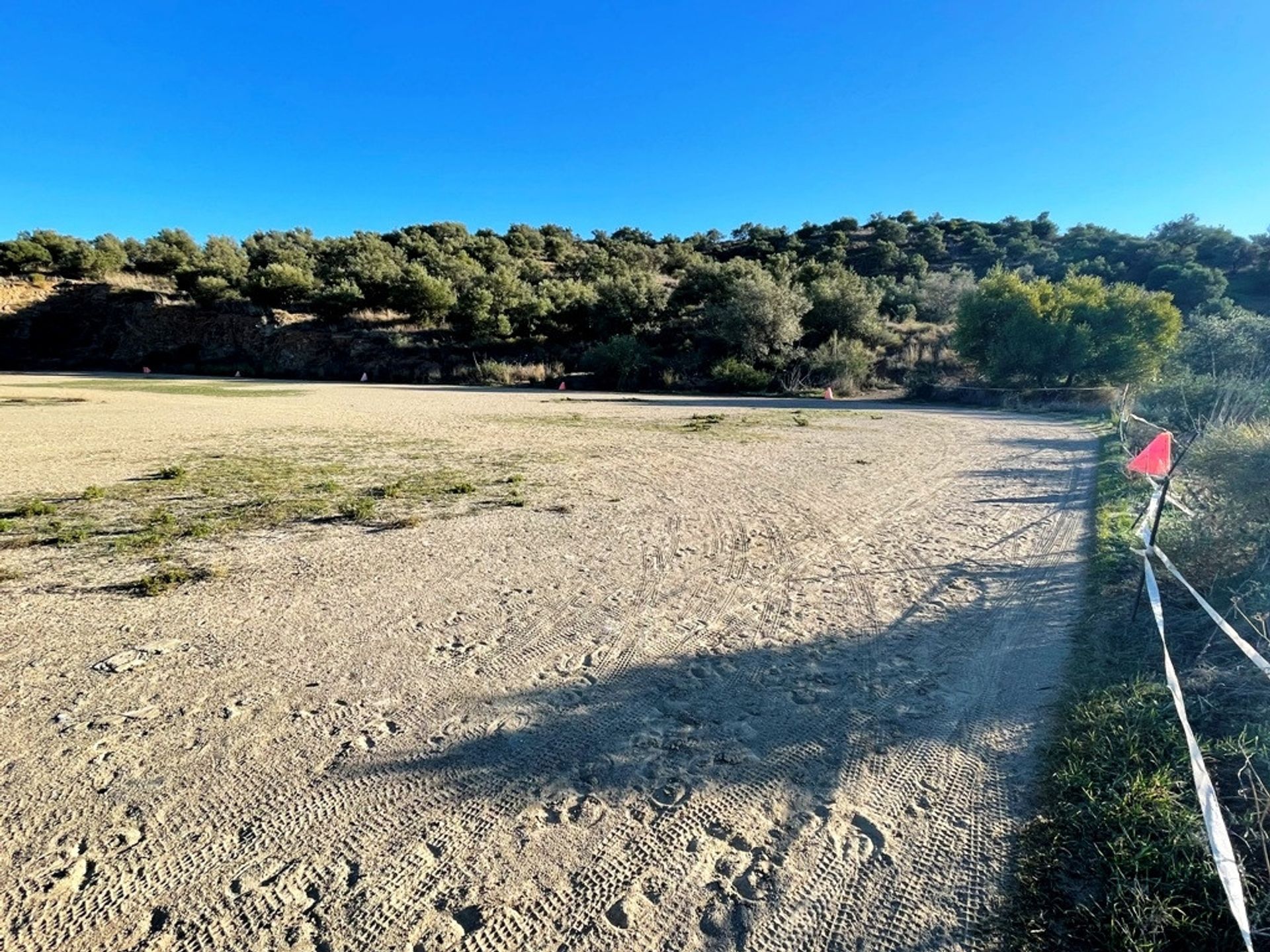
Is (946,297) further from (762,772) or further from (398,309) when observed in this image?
(762,772)

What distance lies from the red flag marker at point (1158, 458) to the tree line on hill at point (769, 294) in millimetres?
14448

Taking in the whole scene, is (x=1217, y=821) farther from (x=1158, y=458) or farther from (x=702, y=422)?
(x=702, y=422)

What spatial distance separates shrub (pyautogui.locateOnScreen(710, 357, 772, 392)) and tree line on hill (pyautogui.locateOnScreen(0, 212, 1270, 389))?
0.32 ft

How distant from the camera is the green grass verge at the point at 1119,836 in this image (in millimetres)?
1982

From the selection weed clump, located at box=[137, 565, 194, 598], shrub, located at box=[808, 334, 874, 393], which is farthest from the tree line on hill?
weed clump, located at box=[137, 565, 194, 598]

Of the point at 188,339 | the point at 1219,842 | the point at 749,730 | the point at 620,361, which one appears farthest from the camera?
the point at 188,339

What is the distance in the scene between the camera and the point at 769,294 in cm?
3009

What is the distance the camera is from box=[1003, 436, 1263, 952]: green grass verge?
198cm

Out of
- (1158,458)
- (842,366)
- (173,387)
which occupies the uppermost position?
(842,366)

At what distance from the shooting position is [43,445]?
1071cm

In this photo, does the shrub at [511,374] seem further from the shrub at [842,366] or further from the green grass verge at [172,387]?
the shrub at [842,366]

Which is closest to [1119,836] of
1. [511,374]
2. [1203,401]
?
[1203,401]

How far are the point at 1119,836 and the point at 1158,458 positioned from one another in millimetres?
7706

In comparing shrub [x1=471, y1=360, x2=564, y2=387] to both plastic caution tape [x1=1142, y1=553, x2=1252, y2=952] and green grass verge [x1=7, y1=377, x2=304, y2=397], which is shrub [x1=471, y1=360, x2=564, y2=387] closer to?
green grass verge [x1=7, y1=377, x2=304, y2=397]
